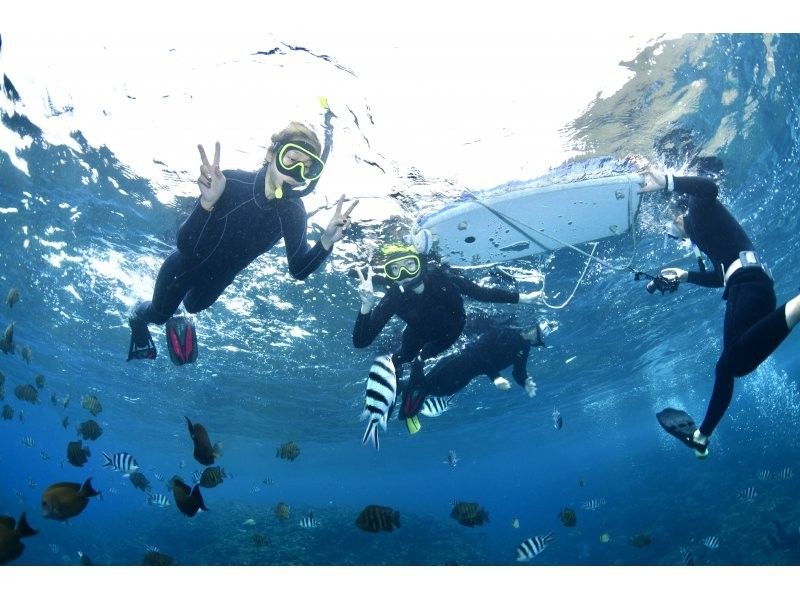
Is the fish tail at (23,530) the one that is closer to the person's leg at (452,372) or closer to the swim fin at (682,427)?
the swim fin at (682,427)

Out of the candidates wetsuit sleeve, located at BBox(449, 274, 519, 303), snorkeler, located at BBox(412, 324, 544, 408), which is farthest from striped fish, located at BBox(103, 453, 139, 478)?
wetsuit sleeve, located at BBox(449, 274, 519, 303)

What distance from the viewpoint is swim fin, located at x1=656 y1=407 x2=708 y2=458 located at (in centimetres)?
534

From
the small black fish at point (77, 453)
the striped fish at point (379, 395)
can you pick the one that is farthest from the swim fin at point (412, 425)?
the small black fish at point (77, 453)

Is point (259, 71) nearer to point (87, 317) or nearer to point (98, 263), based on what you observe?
point (98, 263)

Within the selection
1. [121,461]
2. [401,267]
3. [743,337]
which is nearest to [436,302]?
[401,267]

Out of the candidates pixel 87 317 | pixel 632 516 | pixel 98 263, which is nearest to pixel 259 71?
pixel 98 263

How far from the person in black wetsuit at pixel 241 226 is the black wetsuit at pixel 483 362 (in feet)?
18.7

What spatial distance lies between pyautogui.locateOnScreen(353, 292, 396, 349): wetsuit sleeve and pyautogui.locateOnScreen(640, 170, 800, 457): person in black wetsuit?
4882 mm

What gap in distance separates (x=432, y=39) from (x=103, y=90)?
19.4ft

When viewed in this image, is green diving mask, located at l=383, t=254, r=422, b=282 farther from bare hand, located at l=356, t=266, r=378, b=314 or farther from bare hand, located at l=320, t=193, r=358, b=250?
bare hand, located at l=320, t=193, r=358, b=250

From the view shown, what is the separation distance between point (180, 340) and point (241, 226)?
2.49 meters

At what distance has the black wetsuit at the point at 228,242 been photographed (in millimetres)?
6043

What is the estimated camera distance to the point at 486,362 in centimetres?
1140

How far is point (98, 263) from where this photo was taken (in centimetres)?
1352
